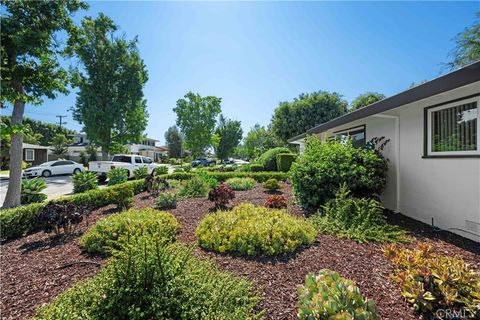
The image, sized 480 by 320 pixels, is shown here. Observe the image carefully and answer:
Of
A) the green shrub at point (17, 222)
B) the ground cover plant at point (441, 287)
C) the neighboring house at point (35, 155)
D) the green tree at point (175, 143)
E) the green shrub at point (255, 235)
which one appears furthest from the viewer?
the green tree at point (175, 143)

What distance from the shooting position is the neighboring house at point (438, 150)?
392 cm

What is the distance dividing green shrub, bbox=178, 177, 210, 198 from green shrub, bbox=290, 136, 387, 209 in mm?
3664

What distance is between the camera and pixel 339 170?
545 centimetres

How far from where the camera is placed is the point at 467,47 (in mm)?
9969

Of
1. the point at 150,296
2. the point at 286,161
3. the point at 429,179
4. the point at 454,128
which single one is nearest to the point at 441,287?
the point at 150,296

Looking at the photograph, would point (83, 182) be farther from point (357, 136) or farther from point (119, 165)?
point (357, 136)

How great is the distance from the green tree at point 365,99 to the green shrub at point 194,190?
21523 mm

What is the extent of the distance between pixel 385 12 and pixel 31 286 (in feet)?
33.3

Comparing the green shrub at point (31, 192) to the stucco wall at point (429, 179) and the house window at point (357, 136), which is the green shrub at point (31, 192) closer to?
the house window at point (357, 136)

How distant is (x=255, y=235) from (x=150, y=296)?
192 centimetres

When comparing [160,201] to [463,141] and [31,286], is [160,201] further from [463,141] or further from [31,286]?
[463,141]

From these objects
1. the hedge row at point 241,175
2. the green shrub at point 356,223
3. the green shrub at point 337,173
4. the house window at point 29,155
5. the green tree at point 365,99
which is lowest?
the green shrub at point 356,223

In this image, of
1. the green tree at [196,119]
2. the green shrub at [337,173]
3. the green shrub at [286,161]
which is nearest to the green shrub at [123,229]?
the green shrub at [337,173]

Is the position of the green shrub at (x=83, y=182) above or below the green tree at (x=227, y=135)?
below
